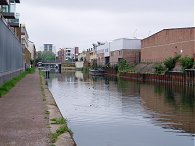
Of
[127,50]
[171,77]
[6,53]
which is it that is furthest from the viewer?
[127,50]

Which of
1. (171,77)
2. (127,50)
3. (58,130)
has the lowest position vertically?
(171,77)

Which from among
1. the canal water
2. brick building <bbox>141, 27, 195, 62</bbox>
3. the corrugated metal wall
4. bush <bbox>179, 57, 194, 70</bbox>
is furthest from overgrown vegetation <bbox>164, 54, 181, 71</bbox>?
the canal water

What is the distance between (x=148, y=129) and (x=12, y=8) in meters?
37.0

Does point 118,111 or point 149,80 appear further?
point 149,80

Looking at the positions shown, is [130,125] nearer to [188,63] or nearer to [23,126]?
[23,126]

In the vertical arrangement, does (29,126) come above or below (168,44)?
below

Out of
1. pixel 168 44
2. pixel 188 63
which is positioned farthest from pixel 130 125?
pixel 168 44

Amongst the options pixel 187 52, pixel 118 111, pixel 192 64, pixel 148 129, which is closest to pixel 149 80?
pixel 187 52

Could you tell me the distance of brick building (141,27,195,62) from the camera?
66062 millimetres

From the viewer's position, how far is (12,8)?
49438mm

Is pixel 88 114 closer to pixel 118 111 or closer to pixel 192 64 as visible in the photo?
pixel 118 111

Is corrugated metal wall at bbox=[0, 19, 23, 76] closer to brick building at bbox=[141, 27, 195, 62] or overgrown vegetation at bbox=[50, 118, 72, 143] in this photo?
overgrown vegetation at bbox=[50, 118, 72, 143]

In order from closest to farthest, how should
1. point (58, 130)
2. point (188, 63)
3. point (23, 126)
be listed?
1. point (58, 130)
2. point (23, 126)
3. point (188, 63)

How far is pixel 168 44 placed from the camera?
76812 millimetres
